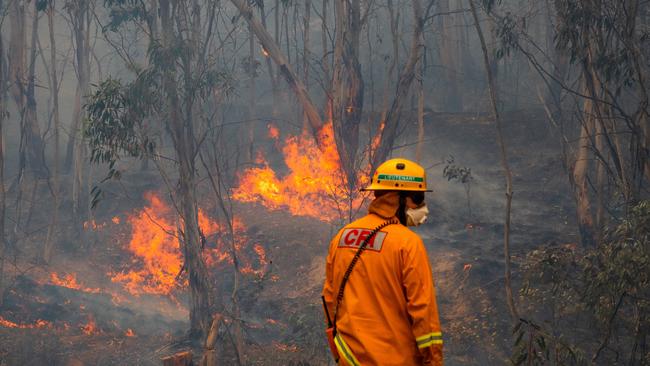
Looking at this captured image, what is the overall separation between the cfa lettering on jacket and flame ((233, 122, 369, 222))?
11941 millimetres

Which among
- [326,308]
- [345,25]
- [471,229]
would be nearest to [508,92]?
[471,229]

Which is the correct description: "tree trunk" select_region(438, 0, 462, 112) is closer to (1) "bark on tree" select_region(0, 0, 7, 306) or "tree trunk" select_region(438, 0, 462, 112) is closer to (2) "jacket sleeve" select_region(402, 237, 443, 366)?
(1) "bark on tree" select_region(0, 0, 7, 306)

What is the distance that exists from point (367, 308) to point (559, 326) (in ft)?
22.7

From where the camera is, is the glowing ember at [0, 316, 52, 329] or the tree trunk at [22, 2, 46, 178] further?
the tree trunk at [22, 2, 46, 178]

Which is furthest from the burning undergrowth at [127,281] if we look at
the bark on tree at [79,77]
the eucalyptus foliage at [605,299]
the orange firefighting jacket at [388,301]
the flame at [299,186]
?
the orange firefighting jacket at [388,301]

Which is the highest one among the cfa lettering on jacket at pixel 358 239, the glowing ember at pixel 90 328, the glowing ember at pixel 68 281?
the cfa lettering on jacket at pixel 358 239

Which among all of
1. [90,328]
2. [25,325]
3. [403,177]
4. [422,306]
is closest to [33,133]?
[25,325]

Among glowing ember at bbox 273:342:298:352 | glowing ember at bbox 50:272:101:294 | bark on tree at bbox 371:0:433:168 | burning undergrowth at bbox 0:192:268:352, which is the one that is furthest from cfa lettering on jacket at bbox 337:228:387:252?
A: glowing ember at bbox 50:272:101:294

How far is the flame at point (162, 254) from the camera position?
49.9 feet

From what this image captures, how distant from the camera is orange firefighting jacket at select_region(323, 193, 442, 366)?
9.96 ft

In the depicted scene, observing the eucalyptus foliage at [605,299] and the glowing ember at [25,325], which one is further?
the glowing ember at [25,325]

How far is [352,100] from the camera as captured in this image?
12.8m

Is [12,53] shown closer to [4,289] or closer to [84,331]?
[4,289]

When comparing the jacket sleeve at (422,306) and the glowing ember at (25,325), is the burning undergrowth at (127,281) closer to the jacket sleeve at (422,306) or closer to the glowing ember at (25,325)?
the glowing ember at (25,325)
